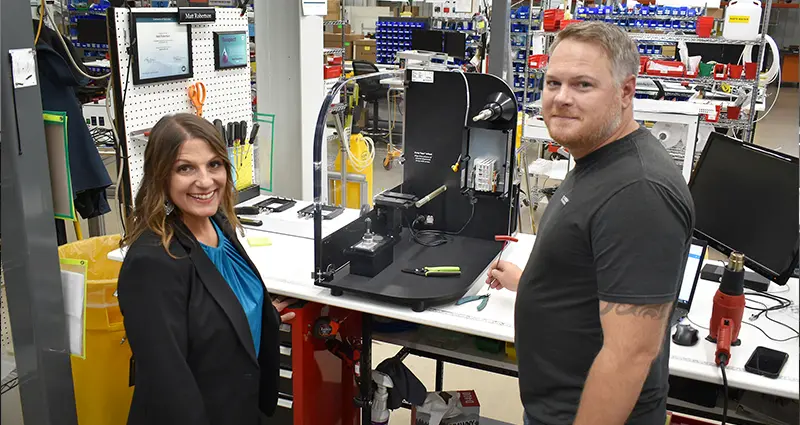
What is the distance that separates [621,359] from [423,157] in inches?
59.5

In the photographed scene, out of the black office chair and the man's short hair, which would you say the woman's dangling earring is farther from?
the black office chair

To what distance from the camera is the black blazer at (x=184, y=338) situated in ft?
4.98

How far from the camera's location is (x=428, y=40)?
8.30 meters

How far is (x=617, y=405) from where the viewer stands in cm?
128

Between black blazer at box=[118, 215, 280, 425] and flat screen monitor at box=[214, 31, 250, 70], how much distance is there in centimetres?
138

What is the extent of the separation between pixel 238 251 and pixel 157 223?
283mm

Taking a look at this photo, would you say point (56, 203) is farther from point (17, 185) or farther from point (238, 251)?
point (238, 251)

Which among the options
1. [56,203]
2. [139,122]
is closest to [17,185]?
[56,203]

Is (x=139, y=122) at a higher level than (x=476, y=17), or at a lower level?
lower

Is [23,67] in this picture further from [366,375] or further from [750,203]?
[750,203]

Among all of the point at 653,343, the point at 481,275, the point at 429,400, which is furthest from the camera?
the point at 429,400

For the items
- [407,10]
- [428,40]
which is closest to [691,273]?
[428,40]

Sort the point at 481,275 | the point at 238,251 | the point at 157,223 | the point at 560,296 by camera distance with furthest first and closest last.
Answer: the point at 481,275 < the point at 238,251 < the point at 157,223 < the point at 560,296

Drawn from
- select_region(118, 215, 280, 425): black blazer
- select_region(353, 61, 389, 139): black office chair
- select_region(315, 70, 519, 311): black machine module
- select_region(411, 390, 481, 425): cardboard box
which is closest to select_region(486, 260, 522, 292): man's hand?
select_region(315, 70, 519, 311): black machine module
